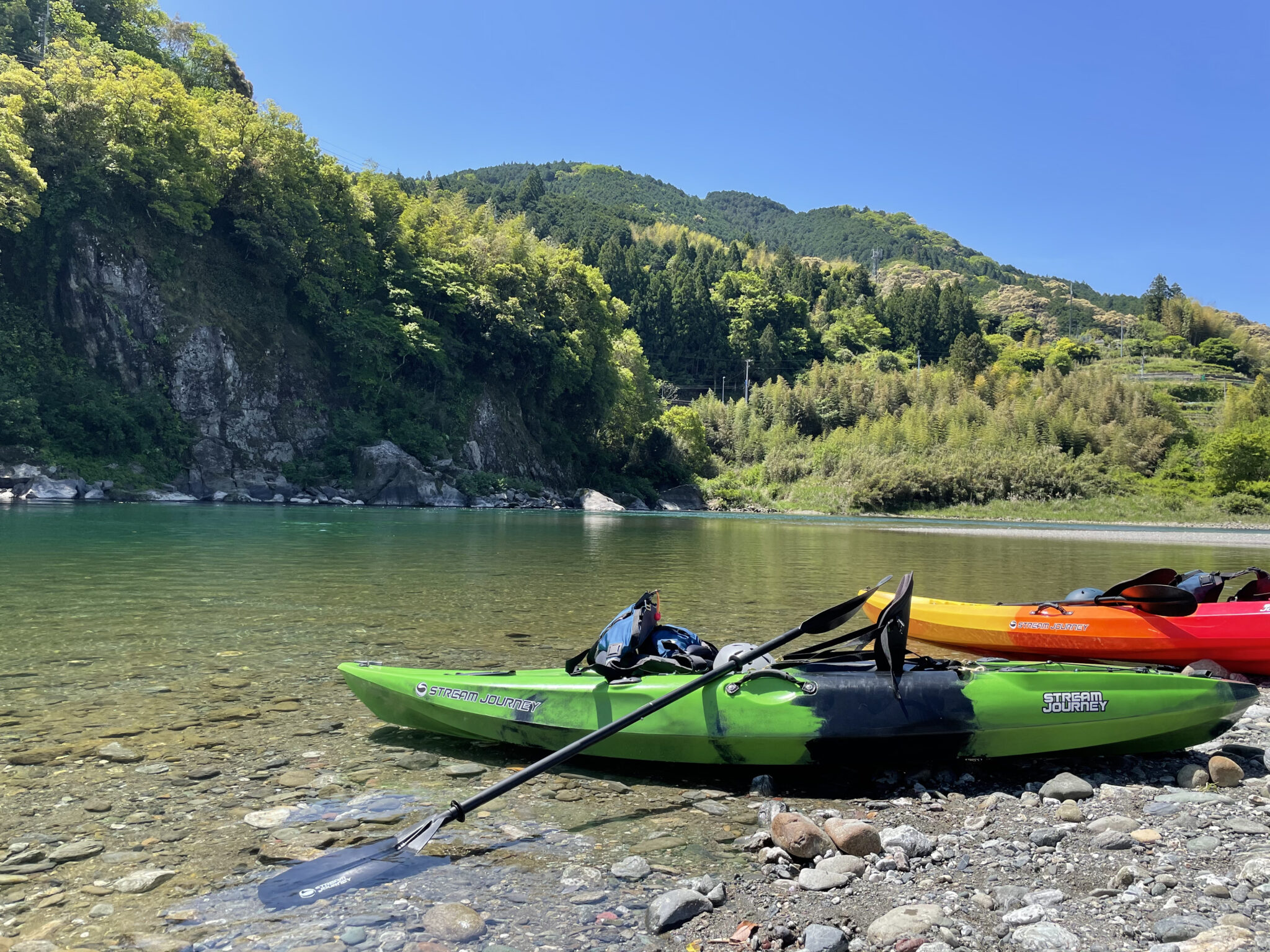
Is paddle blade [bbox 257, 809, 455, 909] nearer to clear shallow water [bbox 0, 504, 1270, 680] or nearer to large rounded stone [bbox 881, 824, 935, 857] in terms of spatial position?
large rounded stone [bbox 881, 824, 935, 857]

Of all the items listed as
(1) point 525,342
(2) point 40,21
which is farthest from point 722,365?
(2) point 40,21

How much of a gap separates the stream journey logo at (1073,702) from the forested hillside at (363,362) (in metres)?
43.7

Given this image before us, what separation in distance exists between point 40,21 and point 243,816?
6233cm

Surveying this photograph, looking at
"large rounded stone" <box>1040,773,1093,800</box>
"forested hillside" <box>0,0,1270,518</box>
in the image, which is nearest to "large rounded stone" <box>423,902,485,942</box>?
"large rounded stone" <box>1040,773,1093,800</box>

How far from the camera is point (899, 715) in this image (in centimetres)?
477

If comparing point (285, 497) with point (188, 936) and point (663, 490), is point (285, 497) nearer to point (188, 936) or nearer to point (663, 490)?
point (663, 490)

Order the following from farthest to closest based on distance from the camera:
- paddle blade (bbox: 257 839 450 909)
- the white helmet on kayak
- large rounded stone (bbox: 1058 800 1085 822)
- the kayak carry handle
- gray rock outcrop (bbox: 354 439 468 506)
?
gray rock outcrop (bbox: 354 439 468 506) < the kayak carry handle < the white helmet on kayak < large rounded stone (bbox: 1058 800 1085 822) < paddle blade (bbox: 257 839 450 909)

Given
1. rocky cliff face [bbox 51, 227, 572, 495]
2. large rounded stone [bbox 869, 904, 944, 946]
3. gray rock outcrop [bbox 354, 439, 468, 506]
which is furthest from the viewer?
gray rock outcrop [bbox 354, 439, 468, 506]

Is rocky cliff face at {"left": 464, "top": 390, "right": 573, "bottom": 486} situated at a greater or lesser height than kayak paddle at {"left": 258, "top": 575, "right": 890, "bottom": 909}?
greater

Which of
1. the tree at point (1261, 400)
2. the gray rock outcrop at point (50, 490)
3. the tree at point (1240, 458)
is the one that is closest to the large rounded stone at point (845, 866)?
the gray rock outcrop at point (50, 490)

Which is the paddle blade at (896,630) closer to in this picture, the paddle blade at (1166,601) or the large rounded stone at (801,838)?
the large rounded stone at (801,838)

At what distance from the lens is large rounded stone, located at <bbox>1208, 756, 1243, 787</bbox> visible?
472 cm

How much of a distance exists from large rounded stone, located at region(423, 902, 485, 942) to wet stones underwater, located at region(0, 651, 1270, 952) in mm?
11

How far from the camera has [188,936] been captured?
315cm
